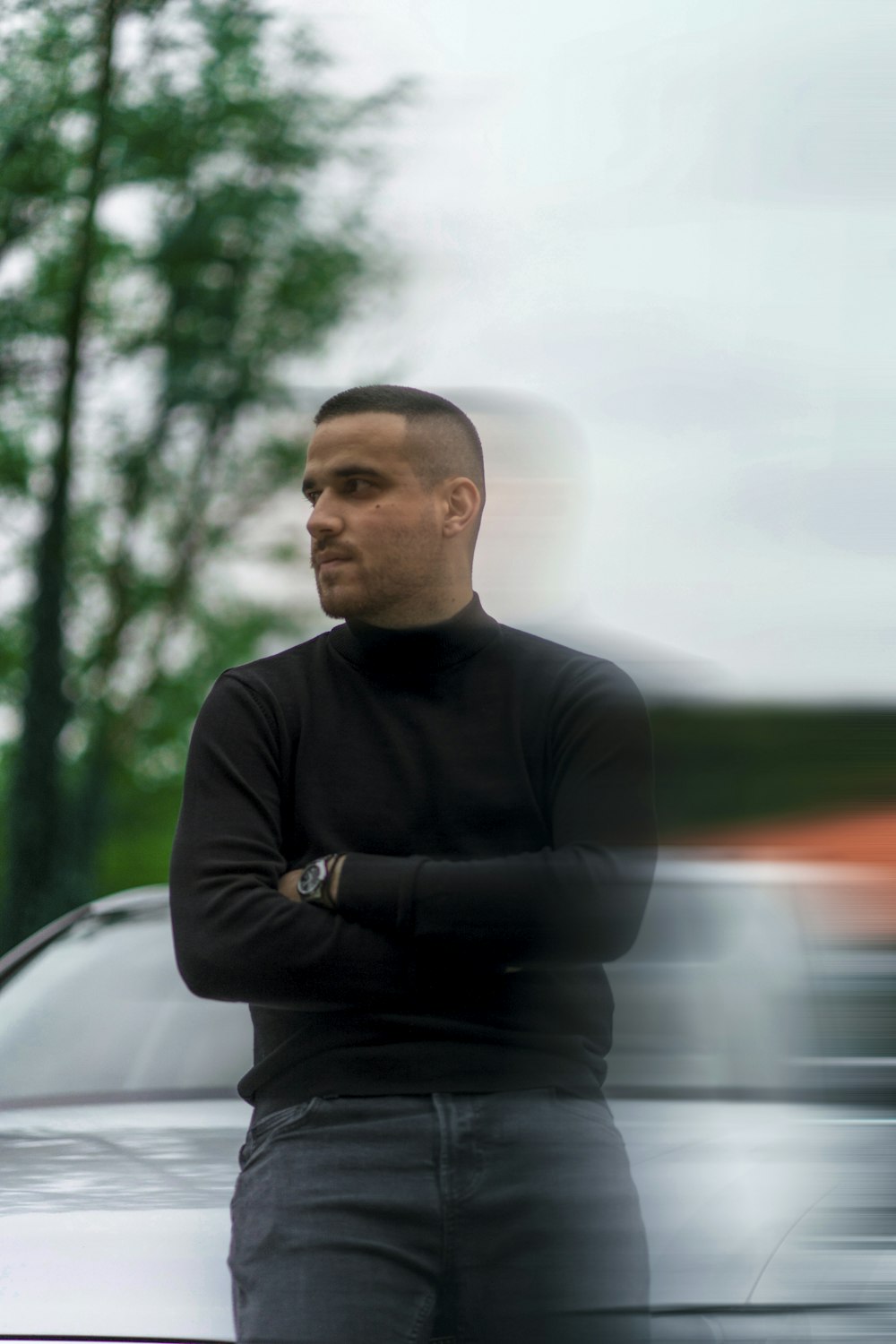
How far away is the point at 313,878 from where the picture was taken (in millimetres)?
1401

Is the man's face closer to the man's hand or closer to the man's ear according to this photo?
the man's ear

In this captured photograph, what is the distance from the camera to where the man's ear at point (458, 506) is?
1281 mm

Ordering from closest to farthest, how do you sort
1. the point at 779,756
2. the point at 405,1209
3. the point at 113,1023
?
the point at 779,756 → the point at 405,1209 → the point at 113,1023

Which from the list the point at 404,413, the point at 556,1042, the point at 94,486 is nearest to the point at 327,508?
the point at 404,413

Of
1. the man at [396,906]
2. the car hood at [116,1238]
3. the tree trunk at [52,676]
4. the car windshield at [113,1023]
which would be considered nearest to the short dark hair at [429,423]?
the man at [396,906]

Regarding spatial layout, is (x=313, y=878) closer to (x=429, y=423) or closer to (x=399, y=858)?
(x=399, y=858)

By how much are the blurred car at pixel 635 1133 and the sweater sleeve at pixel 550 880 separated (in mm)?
54

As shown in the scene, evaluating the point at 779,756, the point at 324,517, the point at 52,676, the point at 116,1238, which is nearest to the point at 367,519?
the point at 324,517

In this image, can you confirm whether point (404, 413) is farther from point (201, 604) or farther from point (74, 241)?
point (201, 604)

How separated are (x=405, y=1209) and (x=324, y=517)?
531 millimetres

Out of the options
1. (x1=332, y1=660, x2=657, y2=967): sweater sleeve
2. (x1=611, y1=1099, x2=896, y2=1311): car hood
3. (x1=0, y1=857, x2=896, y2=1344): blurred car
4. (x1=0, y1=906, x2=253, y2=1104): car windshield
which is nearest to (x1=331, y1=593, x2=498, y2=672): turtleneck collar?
(x1=332, y1=660, x2=657, y2=967): sweater sleeve

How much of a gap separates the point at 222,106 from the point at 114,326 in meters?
0.54

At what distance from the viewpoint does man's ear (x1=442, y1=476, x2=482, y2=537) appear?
1281 mm

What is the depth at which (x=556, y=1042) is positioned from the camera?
4.35ft
